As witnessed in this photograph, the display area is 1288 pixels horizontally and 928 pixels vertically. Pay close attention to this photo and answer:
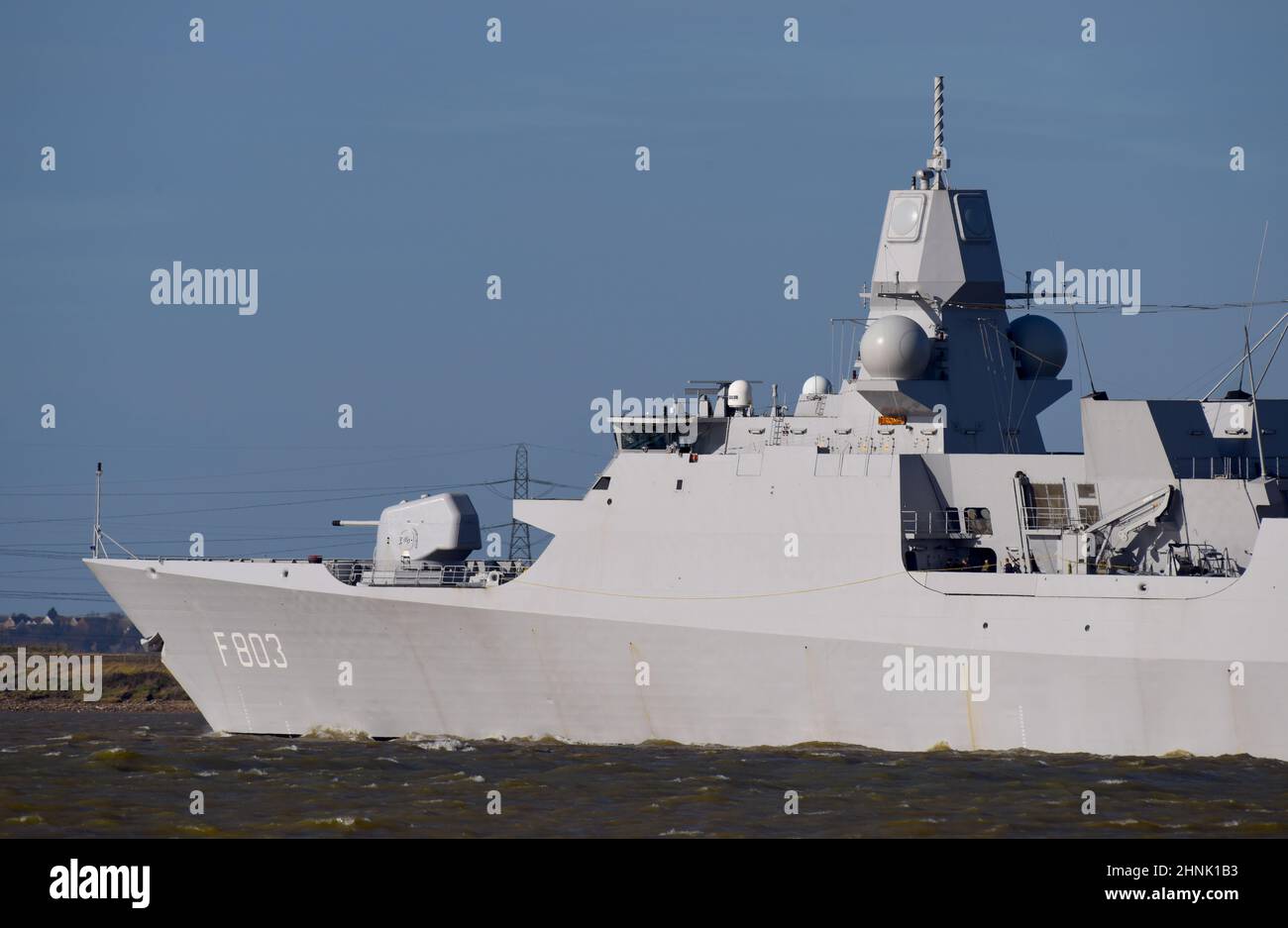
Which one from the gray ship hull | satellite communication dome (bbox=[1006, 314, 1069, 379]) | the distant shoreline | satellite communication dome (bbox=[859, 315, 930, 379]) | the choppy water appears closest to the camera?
the choppy water

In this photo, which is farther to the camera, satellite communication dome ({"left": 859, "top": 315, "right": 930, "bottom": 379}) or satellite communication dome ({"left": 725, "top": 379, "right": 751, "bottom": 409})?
satellite communication dome ({"left": 725, "top": 379, "right": 751, "bottom": 409})

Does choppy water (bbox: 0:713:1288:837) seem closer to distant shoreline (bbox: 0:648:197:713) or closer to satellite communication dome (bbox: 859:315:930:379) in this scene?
satellite communication dome (bbox: 859:315:930:379)

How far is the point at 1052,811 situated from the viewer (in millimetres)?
17938

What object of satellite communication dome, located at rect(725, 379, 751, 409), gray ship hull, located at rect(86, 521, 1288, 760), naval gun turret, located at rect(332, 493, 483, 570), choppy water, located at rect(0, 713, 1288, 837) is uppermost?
satellite communication dome, located at rect(725, 379, 751, 409)

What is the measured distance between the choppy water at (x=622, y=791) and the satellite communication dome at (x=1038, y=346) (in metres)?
6.60

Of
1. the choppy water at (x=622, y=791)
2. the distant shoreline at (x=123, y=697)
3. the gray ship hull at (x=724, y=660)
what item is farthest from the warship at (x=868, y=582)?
the distant shoreline at (x=123, y=697)

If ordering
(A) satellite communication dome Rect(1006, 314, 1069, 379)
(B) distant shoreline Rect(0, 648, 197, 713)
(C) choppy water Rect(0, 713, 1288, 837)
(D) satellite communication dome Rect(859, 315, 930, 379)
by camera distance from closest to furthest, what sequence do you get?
(C) choppy water Rect(0, 713, 1288, 837) → (D) satellite communication dome Rect(859, 315, 930, 379) → (A) satellite communication dome Rect(1006, 314, 1069, 379) → (B) distant shoreline Rect(0, 648, 197, 713)

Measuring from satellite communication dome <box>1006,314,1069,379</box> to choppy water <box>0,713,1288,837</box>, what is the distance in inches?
260

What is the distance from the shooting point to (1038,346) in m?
25.4

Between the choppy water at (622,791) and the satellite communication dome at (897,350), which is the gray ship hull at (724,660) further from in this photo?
the satellite communication dome at (897,350)

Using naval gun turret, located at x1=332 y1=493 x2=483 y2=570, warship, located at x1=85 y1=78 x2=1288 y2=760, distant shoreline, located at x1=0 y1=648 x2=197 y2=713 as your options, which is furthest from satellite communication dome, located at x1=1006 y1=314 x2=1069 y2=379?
distant shoreline, located at x1=0 y1=648 x2=197 y2=713

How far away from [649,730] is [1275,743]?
7963 mm

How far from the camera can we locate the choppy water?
56.9ft
